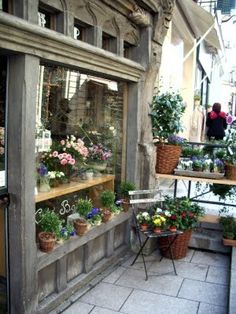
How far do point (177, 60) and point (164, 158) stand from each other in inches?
208

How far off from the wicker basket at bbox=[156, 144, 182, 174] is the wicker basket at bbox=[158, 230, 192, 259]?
0.87 meters

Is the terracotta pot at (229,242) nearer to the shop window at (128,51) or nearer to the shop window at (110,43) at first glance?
the shop window at (128,51)

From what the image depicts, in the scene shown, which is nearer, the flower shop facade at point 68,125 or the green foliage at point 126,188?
the flower shop facade at point 68,125

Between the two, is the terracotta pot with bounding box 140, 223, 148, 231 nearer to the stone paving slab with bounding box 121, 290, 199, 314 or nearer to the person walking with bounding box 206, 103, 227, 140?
the stone paving slab with bounding box 121, 290, 199, 314

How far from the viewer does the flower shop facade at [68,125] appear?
300 cm

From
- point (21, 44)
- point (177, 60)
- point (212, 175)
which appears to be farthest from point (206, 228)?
point (177, 60)

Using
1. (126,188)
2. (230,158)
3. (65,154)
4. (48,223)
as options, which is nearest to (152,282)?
(126,188)

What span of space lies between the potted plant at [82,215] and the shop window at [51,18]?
1770 millimetres

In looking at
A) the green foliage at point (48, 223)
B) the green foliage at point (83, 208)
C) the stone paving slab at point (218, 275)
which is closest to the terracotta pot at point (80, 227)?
the green foliage at point (83, 208)

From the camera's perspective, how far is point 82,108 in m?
4.35

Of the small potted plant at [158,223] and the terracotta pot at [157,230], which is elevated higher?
the small potted plant at [158,223]

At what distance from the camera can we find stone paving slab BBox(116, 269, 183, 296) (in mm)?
4090

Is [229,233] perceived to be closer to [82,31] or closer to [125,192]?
[125,192]

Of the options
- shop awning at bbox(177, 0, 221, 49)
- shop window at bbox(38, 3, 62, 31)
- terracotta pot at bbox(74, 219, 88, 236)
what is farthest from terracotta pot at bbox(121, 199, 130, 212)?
shop awning at bbox(177, 0, 221, 49)
